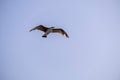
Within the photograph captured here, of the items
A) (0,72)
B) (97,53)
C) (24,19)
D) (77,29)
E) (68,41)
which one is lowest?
(0,72)

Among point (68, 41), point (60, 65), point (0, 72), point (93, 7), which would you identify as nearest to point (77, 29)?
point (68, 41)

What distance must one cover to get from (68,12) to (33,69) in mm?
865

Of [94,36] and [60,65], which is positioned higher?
[94,36]

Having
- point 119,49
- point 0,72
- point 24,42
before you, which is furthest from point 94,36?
point 0,72

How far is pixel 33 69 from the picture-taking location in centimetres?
211

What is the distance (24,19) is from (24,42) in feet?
0.98

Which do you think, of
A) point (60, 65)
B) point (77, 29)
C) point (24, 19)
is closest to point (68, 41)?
point (77, 29)

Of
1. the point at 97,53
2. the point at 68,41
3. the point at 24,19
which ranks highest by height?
the point at 24,19

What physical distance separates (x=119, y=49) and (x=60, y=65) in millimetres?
796

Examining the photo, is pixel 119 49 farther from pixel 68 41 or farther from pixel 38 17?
pixel 38 17

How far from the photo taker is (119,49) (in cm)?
215

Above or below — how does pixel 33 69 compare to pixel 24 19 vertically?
below

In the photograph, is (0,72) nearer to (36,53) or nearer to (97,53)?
(36,53)

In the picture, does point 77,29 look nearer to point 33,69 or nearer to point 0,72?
point 33,69
